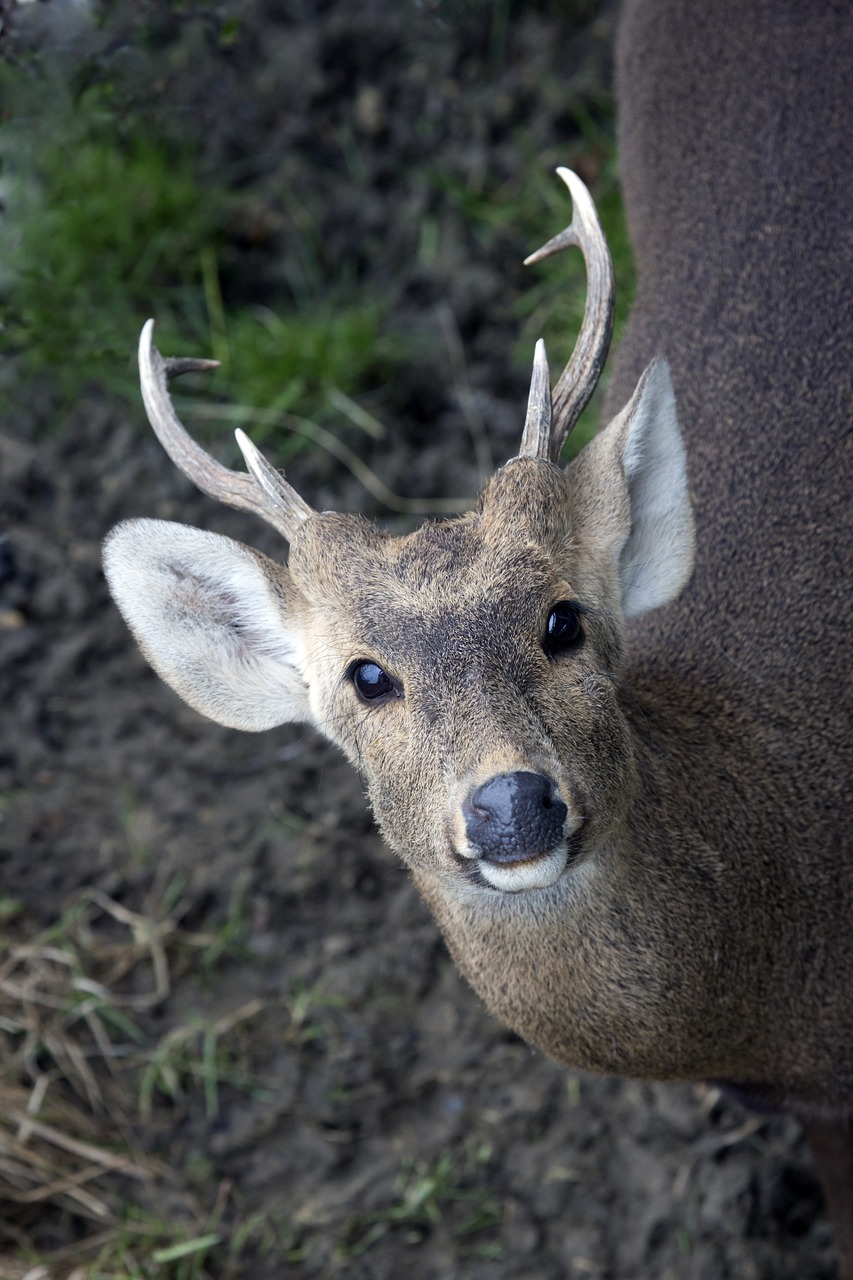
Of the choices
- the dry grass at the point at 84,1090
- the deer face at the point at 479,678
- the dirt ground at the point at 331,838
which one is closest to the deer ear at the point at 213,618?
the deer face at the point at 479,678

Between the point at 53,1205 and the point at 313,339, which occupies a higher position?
the point at 313,339

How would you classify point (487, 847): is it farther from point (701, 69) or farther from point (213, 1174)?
point (701, 69)

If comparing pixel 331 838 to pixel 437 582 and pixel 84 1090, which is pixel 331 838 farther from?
pixel 437 582

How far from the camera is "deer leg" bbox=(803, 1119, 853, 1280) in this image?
3.09 meters

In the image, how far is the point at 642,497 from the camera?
2645 millimetres

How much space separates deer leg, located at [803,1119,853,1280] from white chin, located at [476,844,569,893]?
1257 mm

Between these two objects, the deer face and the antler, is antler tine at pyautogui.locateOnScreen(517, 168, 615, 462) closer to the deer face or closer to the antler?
the deer face

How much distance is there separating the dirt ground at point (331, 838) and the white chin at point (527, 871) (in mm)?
1507

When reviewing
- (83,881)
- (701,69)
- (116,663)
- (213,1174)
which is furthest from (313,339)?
(213,1174)

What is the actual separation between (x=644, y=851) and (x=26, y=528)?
2627mm

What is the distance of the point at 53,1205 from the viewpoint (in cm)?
349

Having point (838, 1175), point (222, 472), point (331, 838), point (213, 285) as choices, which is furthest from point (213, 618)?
point (213, 285)

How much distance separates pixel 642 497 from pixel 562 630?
16.0 inches

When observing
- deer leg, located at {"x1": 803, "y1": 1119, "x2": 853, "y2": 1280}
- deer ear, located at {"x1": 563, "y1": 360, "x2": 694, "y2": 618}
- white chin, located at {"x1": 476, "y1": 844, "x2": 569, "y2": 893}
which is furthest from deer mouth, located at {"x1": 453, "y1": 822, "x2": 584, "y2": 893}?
deer leg, located at {"x1": 803, "y1": 1119, "x2": 853, "y2": 1280}
